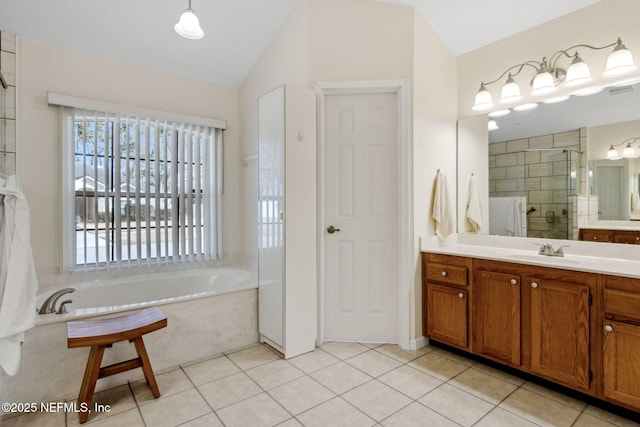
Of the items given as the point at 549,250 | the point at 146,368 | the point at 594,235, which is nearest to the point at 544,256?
the point at 549,250

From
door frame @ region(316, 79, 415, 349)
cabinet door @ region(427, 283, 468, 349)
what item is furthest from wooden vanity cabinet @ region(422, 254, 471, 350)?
door frame @ region(316, 79, 415, 349)

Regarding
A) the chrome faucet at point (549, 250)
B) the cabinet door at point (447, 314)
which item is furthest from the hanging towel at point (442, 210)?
the chrome faucet at point (549, 250)

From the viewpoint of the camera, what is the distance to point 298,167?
98.3 inches

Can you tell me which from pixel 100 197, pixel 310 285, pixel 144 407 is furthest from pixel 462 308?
pixel 100 197

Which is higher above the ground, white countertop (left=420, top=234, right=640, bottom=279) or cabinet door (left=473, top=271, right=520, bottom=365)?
white countertop (left=420, top=234, right=640, bottom=279)

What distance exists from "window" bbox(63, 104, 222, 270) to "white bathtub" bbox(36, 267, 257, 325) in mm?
204

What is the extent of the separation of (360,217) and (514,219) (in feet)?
4.20

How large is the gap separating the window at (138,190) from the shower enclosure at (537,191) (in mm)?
2769

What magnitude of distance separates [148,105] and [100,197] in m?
0.98

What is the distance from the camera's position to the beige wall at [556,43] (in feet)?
6.97

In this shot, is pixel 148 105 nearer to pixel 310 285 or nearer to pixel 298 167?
pixel 298 167

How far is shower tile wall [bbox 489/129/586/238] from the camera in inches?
94.0

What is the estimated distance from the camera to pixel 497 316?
2229 mm

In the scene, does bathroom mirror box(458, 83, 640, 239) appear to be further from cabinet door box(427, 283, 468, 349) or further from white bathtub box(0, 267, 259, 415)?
white bathtub box(0, 267, 259, 415)
